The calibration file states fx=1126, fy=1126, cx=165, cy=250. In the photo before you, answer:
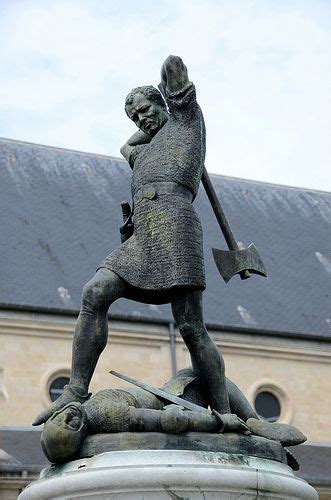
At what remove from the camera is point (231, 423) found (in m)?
4.83

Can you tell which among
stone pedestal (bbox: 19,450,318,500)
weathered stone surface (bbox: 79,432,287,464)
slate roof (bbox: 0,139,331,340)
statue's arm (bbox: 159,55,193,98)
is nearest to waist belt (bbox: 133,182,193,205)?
statue's arm (bbox: 159,55,193,98)

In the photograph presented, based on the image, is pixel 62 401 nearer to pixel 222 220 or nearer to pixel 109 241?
pixel 222 220

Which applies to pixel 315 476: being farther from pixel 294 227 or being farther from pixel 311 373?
pixel 294 227

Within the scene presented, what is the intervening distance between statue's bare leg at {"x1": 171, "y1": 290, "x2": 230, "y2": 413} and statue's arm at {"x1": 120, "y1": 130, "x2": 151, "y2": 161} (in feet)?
2.91

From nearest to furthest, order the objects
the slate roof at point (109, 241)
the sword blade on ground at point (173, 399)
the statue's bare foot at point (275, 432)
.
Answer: the sword blade on ground at point (173, 399) < the statue's bare foot at point (275, 432) < the slate roof at point (109, 241)

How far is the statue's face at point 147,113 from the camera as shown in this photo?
550cm

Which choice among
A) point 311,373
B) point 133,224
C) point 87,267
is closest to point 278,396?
point 311,373

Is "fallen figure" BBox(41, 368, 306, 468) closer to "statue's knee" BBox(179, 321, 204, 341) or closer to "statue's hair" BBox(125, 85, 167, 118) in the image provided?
"statue's knee" BBox(179, 321, 204, 341)

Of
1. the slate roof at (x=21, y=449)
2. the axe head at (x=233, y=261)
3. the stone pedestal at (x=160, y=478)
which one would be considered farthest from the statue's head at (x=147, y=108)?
the slate roof at (x=21, y=449)

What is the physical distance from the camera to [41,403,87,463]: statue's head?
4535 millimetres

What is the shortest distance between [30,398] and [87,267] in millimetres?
2834

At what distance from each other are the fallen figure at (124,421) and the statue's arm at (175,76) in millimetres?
1433

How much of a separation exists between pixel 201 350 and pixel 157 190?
0.77 metres

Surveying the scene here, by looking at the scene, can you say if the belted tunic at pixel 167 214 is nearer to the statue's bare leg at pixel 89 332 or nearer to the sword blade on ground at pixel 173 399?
the statue's bare leg at pixel 89 332
